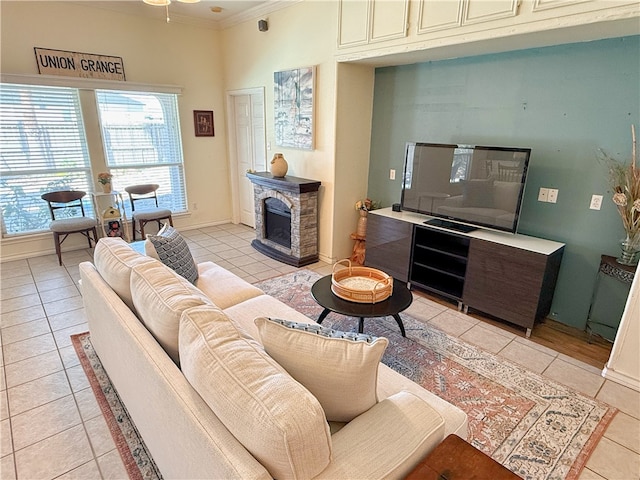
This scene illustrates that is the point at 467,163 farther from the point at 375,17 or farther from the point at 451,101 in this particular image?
the point at 375,17

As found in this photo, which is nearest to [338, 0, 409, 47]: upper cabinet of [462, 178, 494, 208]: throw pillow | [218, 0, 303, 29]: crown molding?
[218, 0, 303, 29]: crown molding

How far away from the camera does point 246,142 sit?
18.2 ft

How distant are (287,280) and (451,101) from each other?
240 cm

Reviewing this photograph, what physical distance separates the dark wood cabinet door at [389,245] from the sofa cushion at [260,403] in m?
2.64

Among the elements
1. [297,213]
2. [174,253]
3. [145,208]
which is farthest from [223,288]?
[145,208]

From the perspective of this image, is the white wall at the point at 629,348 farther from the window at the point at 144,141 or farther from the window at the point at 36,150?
the window at the point at 36,150

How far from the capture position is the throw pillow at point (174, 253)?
227 cm

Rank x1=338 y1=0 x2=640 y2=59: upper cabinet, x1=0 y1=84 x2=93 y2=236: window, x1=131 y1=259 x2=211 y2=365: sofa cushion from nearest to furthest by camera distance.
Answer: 1. x1=131 y1=259 x2=211 y2=365: sofa cushion
2. x1=338 y1=0 x2=640 y2=59: upper cabinet
3. x1=0 y1=84 x2=93 y2=236: window

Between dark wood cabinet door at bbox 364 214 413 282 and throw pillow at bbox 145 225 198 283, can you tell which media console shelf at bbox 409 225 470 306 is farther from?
throw pillow at bbox 145 225 198 283

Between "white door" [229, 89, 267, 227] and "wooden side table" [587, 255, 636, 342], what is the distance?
159 inches

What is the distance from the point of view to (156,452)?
1547 mm

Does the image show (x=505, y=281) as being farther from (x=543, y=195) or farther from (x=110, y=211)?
(x=110, y=211)

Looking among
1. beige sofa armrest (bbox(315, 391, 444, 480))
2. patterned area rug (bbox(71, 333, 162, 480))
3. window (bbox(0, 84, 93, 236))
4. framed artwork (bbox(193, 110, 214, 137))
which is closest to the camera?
beige sofa armrest (bbox(315, 391, 444, 480))

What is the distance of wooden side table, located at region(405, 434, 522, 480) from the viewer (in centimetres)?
100
